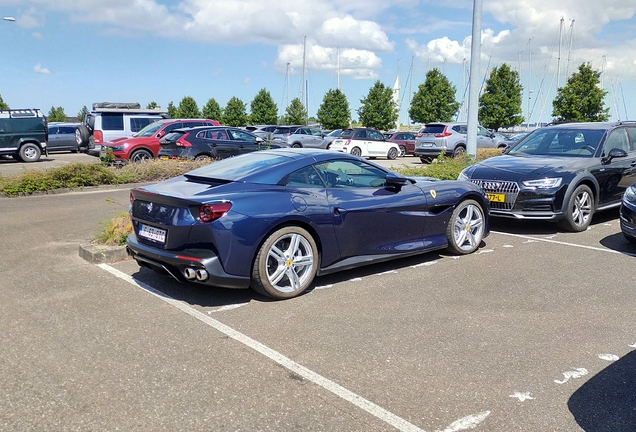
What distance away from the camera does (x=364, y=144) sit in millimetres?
28391

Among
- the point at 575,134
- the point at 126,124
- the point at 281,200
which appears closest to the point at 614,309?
the point at 281,200

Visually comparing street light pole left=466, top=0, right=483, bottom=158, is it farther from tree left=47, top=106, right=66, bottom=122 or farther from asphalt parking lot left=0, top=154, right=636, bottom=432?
tree left=47, top=106, right=66, bottom=122

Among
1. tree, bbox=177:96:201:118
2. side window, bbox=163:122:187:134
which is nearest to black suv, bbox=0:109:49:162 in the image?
side window, bbox=163:122:187:134

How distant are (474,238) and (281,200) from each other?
313cm

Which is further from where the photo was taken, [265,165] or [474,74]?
[474,74]

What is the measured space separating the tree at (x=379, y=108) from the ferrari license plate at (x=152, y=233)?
44.0 meters

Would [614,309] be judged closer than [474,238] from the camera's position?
Yes

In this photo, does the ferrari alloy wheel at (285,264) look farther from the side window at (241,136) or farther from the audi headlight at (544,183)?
the side window at (241,136)

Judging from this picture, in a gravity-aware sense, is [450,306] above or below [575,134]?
below

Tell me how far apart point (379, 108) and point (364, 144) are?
68.9 ft

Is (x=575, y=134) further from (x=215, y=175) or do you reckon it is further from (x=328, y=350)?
(x=328, y=350)

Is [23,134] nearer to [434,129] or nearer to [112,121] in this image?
[112,121]

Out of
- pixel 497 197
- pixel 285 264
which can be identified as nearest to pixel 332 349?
pixel 285 264

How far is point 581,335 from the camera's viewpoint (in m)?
4.69
